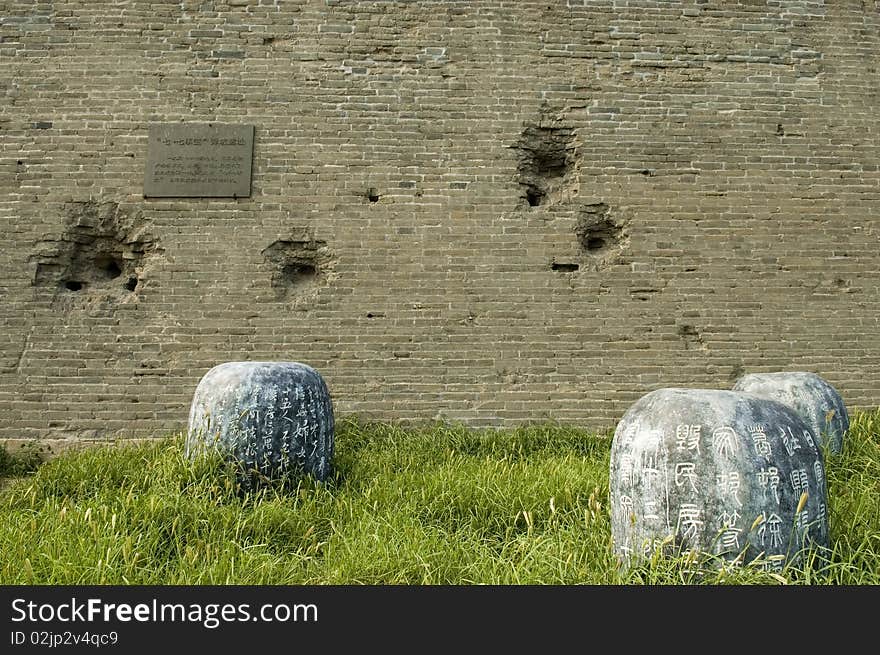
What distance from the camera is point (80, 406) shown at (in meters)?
5.48

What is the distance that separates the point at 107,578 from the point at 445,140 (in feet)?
16.2

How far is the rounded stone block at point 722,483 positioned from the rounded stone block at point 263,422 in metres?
2.17

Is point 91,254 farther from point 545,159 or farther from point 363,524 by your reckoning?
point 545,159

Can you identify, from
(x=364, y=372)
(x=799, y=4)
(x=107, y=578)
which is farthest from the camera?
(x=799, y=4)

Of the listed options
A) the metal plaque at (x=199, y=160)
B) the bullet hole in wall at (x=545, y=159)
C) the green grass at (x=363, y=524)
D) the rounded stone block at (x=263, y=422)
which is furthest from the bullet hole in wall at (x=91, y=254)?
the bullet hole in wall at (x=545, y=159)

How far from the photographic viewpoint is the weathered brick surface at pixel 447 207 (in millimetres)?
5680

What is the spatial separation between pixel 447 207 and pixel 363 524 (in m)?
3.68

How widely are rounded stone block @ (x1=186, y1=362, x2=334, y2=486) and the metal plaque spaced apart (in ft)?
8.82

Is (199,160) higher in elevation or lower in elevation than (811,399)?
higher

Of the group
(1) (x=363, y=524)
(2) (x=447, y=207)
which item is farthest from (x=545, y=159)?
(1) (x=363, y=524)

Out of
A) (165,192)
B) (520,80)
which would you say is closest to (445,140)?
(520,80)

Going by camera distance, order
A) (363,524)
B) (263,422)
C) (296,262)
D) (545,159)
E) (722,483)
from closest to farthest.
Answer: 1. (722,483)
2. (363,524)
3. (263,422)
4. (296,262)
5. (545,159)

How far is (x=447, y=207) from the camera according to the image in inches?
235

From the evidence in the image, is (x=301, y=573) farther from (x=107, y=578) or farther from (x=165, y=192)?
(x=165, y=192)
